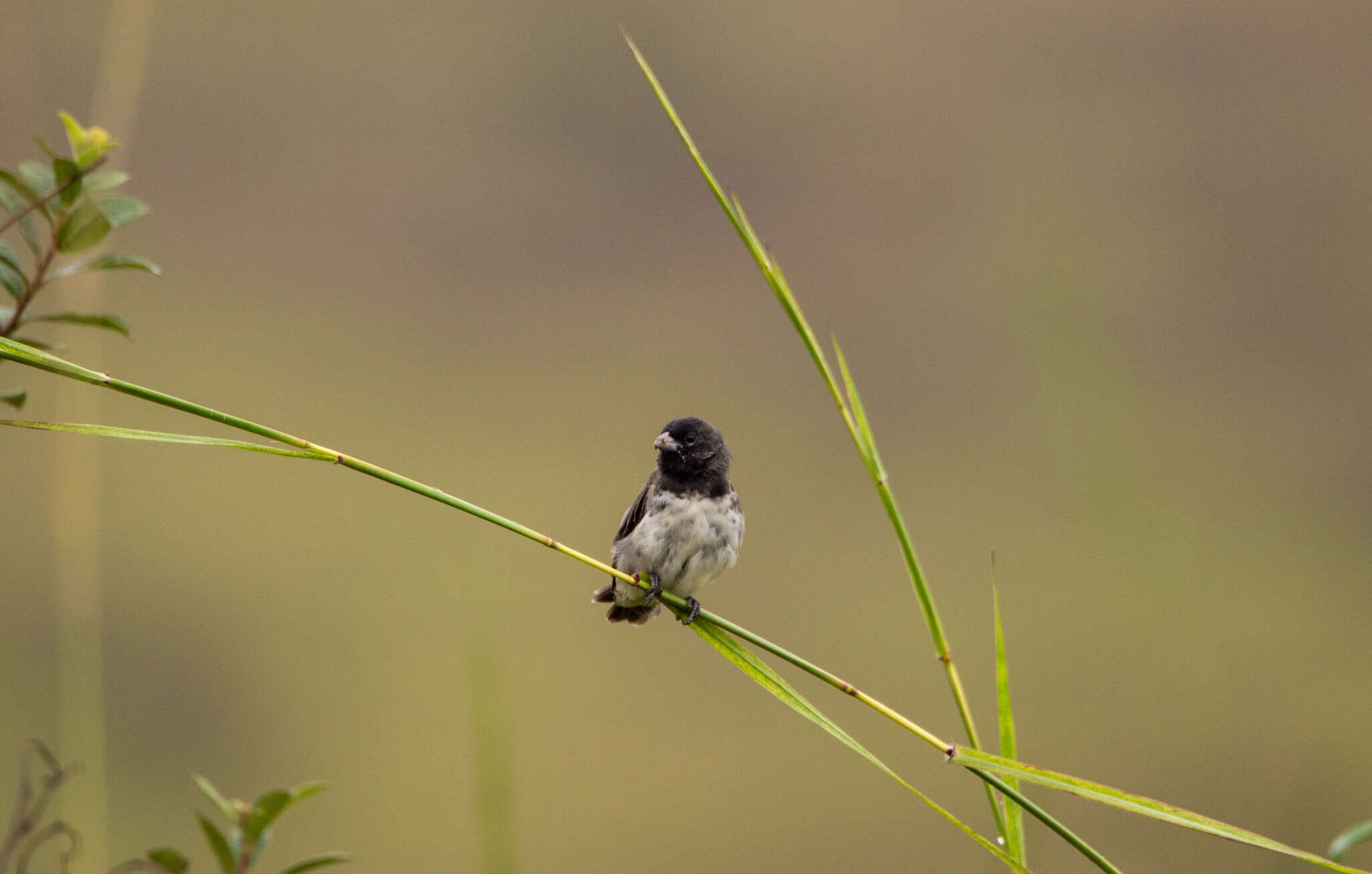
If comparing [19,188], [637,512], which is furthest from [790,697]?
[637,512]

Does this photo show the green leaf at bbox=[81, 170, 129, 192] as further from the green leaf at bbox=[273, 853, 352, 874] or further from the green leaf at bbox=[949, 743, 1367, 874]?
the green leaf at bbox=[949, 743, 1367, 874]

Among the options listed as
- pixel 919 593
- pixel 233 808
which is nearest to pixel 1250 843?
pixel 919 593

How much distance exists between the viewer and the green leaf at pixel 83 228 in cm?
118

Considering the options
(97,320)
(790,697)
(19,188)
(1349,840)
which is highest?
(19,188)

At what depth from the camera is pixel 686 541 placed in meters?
2.34

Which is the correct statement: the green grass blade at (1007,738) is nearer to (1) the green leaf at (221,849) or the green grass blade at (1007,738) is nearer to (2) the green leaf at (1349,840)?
(2) the green leaf at (1349,840)

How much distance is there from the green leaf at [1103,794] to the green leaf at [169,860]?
715mm

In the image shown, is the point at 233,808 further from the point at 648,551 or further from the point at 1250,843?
the point at 648,551

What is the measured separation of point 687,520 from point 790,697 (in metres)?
1.23

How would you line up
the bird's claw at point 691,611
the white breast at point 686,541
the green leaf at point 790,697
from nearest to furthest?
1. the green leaf at point 790,697
2. the bird's claw at point 691,611
3. the white breast at point 686,541

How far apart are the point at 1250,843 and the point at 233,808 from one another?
0.93 metres

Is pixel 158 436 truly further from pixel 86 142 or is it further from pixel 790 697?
pixel 790 697

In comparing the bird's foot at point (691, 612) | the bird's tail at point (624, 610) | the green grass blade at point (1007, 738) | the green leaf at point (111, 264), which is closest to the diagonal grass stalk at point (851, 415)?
the green grass blade at point (1007, 738)

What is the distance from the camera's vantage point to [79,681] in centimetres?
152
